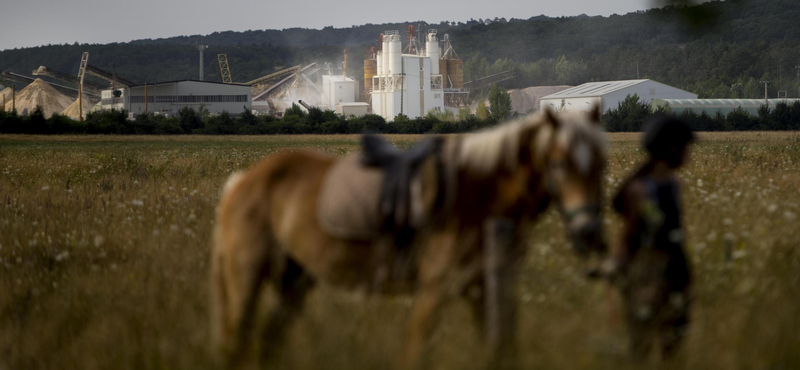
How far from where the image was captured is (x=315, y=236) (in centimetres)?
463

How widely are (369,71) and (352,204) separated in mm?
160533

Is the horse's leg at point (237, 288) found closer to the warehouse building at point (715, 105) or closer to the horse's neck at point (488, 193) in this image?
the horse's neck at point (488, 193)

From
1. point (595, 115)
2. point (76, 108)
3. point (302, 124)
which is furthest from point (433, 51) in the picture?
point (595, 115)

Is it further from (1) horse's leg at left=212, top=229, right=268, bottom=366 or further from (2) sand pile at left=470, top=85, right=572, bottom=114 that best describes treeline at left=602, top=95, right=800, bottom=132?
(2) sand pile at left=470, top=85, right=572, bottom=114

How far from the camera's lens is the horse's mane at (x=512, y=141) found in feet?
12.8

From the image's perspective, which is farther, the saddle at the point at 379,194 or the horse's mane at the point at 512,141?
the saddle at the point at 379,194

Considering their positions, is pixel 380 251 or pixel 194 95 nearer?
pixel 380 251

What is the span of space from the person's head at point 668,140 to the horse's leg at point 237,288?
2.39 metres

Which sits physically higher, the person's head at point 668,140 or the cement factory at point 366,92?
the cement factory at point 366,92

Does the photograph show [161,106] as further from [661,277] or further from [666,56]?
[661,277]

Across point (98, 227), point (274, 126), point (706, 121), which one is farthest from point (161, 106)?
point (98, 227)

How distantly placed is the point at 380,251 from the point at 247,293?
96 cm

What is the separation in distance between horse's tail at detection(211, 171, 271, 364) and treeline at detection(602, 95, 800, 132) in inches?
2695

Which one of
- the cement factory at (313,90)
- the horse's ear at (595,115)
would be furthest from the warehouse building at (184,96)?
the horse's ear at (595,115)
